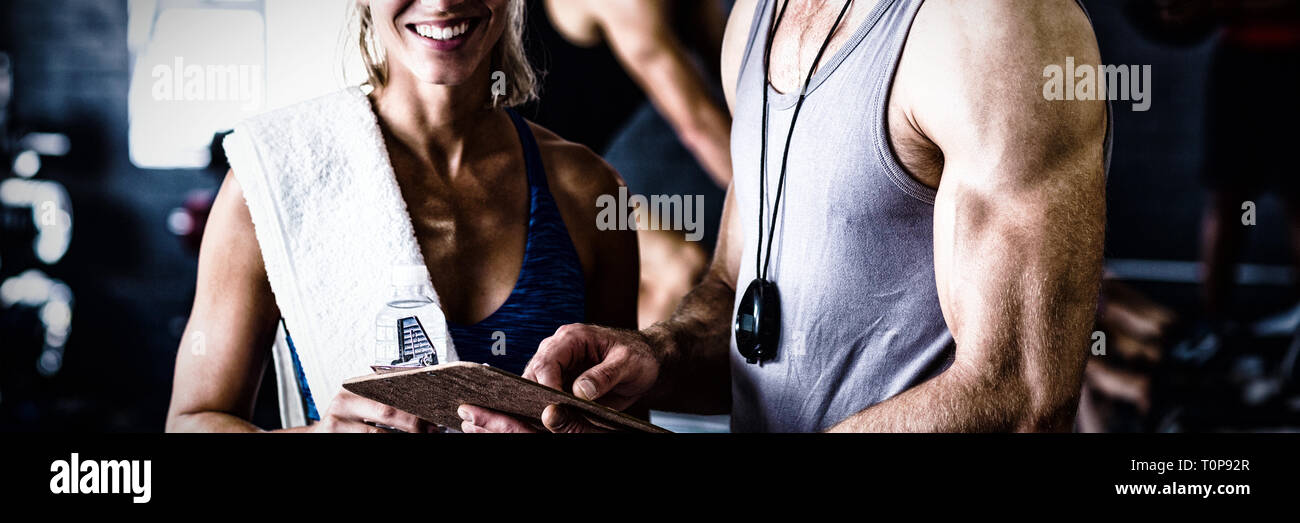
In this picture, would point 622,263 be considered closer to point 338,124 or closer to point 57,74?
point 338,124

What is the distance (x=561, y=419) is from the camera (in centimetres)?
92

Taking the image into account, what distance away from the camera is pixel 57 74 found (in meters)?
2.28

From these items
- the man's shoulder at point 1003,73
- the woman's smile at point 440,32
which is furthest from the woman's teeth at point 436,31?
the man's shoulder at point 1003,73

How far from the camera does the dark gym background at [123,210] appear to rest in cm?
188

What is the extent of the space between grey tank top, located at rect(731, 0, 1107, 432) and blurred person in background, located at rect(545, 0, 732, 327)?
22.4 inches

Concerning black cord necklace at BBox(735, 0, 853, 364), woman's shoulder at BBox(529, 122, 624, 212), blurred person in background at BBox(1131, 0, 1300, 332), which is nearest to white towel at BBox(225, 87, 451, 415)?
woman's shoulder at BBox(529, 122, 624, 212)

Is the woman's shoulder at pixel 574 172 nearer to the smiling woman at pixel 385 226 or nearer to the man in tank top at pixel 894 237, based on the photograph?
the smiling woman at pixel 385 226

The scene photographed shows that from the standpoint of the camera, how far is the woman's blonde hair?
1303 millimetres

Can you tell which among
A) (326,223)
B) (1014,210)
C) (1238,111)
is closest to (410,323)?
(326,223)

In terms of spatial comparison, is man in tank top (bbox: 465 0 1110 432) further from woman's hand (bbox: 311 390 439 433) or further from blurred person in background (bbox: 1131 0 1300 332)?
blurred person in background (bbox: 1131 0 1300 332)

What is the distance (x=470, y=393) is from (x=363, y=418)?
231 mm

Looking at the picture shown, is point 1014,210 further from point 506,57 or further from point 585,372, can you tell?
point 506,57
